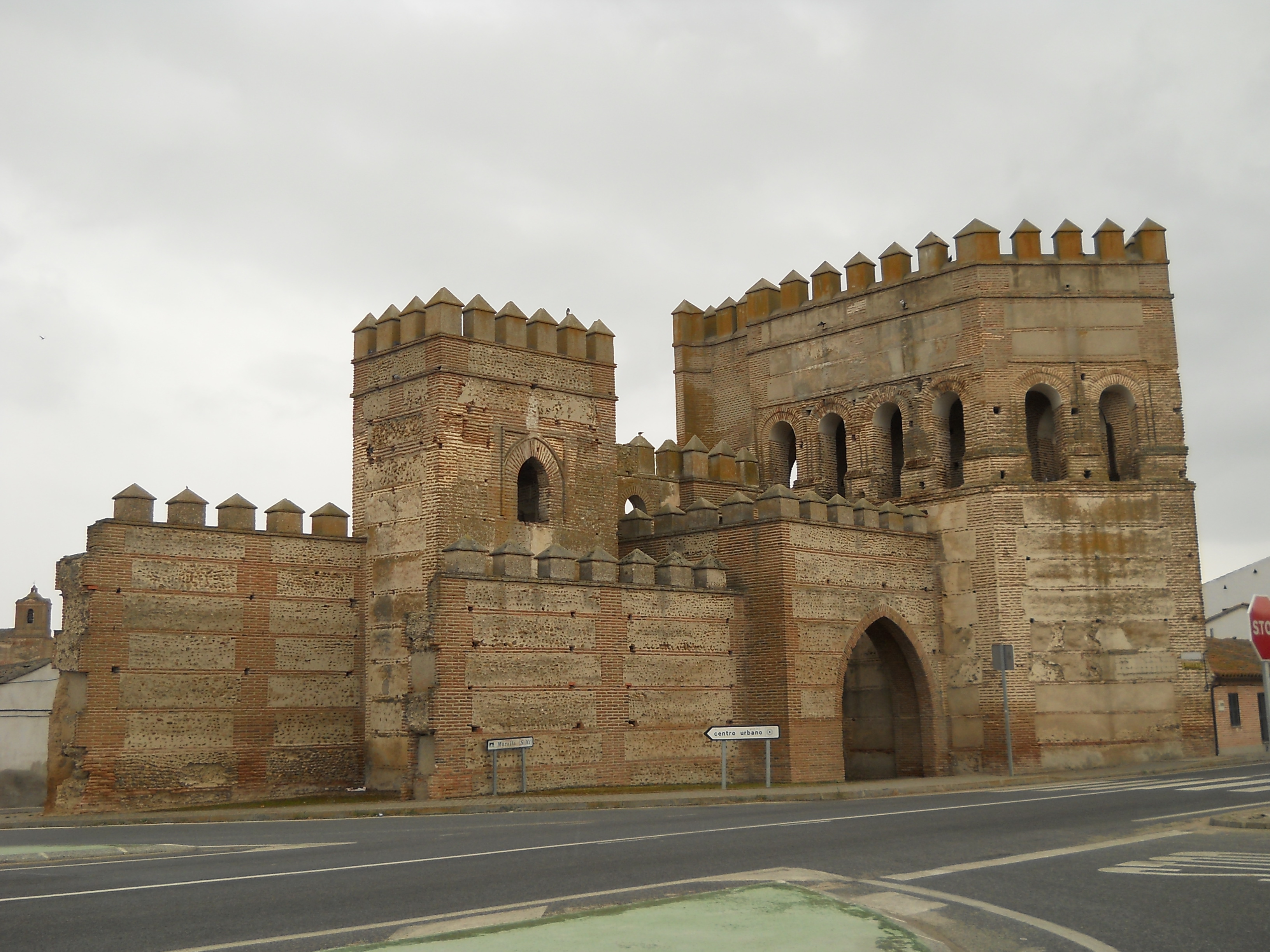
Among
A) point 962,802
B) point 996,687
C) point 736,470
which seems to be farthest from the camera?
point 736,470

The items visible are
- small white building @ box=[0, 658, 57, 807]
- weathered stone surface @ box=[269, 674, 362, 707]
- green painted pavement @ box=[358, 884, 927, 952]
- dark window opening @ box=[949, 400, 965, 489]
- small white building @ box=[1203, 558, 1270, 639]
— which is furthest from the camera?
small white building @ box=[1203, 558, 1270, 639]

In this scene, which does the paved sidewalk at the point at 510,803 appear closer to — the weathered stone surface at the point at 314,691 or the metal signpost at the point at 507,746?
the metal signpost at the point at 507,746

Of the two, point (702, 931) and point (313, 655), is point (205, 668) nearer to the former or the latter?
point (313, 655)

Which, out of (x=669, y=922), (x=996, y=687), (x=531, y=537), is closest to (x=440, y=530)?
(x=531, y=537)

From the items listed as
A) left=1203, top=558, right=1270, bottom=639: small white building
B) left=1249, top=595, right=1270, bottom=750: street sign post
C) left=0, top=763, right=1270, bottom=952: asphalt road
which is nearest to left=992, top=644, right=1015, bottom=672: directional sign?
left=0, top=763, right=1270, bottom=952: asphalt road

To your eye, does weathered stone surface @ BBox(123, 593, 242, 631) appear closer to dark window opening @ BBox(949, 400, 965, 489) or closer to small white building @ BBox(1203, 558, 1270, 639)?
dark window opening @ BBox(949, 400, 965, 489)

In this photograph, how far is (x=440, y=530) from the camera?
A: 23891mm

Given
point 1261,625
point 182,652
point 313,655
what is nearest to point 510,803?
point 313,655

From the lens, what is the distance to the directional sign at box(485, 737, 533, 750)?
821 inches

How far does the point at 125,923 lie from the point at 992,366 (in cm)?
2433

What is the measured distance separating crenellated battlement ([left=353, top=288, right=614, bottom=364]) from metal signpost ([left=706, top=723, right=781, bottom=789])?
904 centimetres

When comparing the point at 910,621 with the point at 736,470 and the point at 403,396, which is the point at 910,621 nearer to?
the point at 736,470

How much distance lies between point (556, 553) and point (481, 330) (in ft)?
17.1

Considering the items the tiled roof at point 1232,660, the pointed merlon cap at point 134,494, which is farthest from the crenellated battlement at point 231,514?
the tiled roof at point 1232,660
